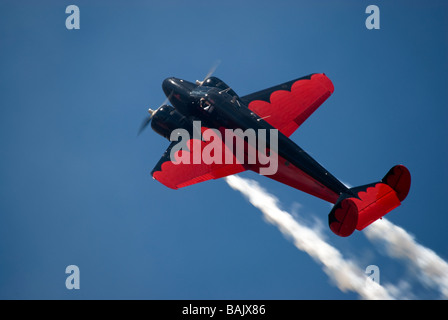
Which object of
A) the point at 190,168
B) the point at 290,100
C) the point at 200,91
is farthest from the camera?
the point at 290,100

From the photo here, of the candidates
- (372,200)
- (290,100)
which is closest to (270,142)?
(290,100)

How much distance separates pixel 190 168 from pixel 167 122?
3107 millimetres

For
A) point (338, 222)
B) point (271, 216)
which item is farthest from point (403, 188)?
point (271, 216)

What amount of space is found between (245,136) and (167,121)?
4636 mm

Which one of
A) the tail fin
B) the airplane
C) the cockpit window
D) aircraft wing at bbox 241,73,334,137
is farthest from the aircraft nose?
the tail fin

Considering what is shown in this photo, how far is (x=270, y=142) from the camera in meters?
25.7

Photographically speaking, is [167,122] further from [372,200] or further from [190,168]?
[372,200]

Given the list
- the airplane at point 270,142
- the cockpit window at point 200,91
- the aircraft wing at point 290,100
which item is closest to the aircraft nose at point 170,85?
the airplane at point 270,142

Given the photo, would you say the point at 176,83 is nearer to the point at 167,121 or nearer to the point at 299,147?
the point at 167,121

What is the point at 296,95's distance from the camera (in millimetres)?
29938

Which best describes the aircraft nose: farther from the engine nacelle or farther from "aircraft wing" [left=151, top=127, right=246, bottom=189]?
"aircraft wing" [left=151, top=127, right=246, bottom=189]

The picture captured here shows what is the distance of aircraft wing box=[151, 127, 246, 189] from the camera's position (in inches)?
1045

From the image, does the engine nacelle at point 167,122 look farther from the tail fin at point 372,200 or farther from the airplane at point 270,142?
the tail fin at point 372,200

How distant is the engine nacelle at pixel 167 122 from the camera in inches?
1097
